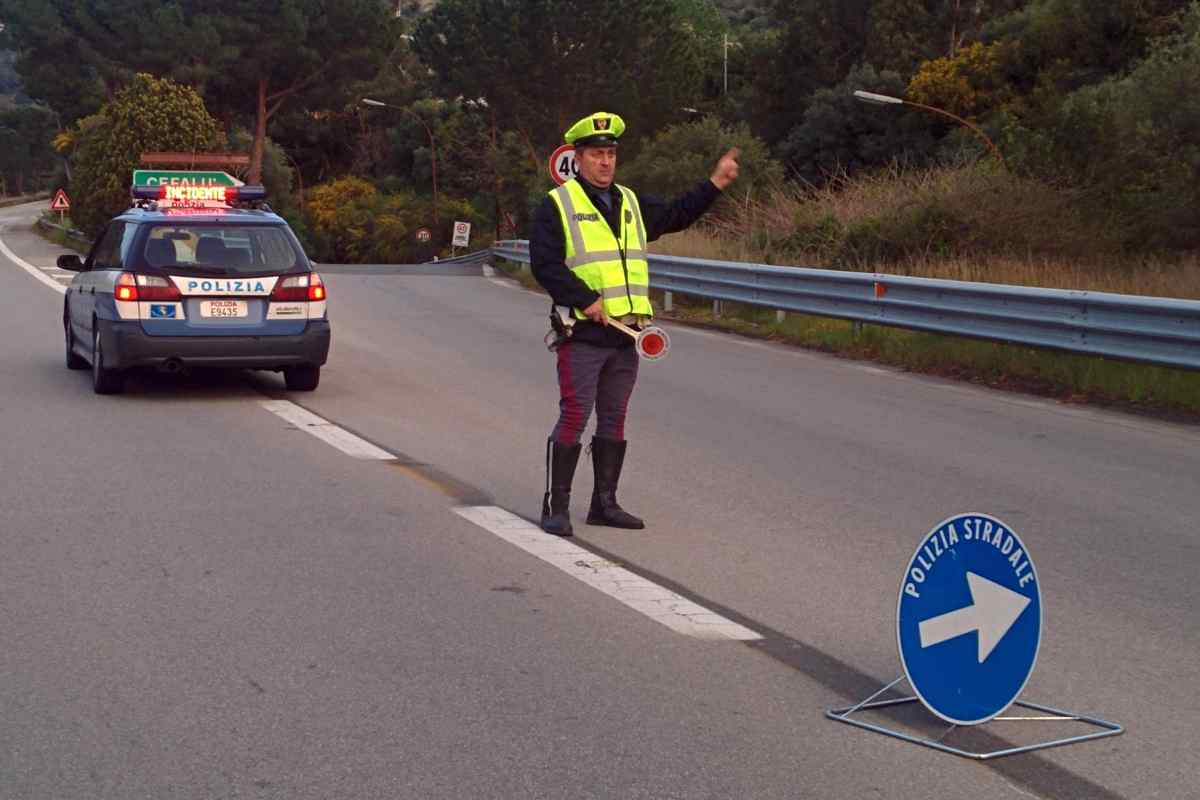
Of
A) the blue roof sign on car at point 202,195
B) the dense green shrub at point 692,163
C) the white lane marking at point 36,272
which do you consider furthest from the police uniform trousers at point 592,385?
the dense green shrub at point 692,163

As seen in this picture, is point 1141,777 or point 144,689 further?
point 144,689

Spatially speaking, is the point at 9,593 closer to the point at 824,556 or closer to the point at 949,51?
the point at 824,556

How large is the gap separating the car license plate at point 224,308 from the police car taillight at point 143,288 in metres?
0.21

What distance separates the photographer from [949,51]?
73.1 m

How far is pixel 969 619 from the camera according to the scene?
496 centimetres

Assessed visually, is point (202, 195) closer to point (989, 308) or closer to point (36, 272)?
point (989, 308)

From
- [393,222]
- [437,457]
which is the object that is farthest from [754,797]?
[393,222]

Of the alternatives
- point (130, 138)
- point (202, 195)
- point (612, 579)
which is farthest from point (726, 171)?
point (130, 138)

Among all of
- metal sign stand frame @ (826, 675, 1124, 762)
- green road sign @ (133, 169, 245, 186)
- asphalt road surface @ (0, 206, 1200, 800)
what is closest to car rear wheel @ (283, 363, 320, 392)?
asphalt road surface @ (0, 206, 1200, 800)

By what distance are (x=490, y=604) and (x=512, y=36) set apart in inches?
2463

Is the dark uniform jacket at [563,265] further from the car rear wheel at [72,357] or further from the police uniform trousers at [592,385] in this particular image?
the car rear wheel at [72,357]

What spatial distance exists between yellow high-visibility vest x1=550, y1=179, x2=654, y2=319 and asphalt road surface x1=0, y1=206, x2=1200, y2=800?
1161mm

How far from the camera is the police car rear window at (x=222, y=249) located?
12852 millimetres

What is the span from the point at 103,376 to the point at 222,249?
1.33 metres
